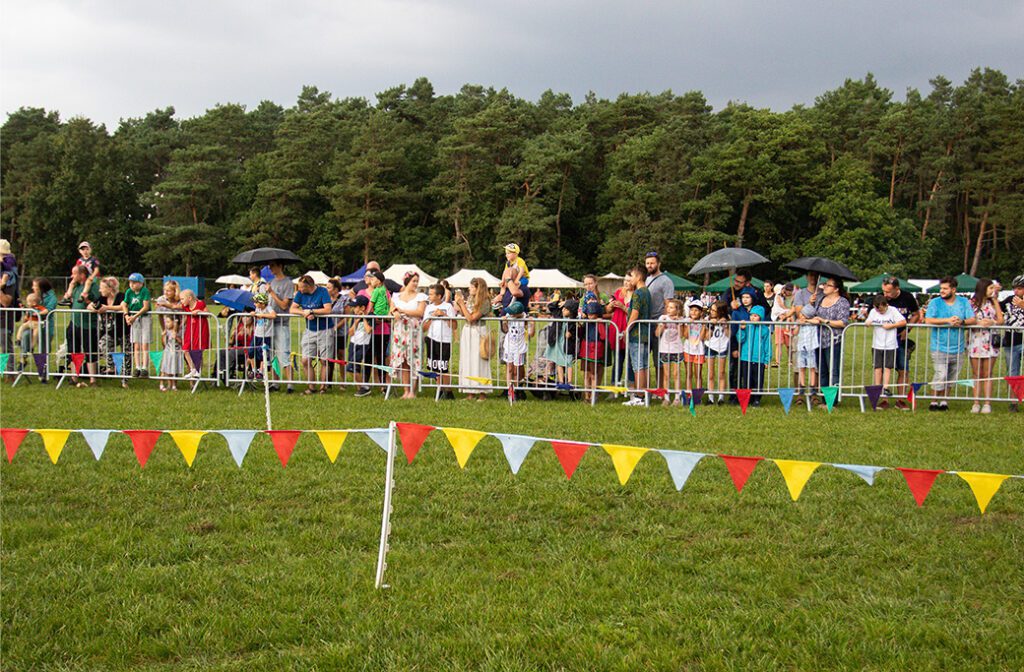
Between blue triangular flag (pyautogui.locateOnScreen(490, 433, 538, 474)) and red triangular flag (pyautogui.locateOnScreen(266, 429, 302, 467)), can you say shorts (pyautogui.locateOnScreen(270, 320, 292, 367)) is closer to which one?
red triangular flag (pyautogui.locateOnScreen(266, 429, 302, 467))

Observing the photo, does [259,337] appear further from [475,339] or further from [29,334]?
[29,334]

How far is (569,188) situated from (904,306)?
62290mm

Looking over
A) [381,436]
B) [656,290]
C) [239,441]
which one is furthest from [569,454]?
[656,290]

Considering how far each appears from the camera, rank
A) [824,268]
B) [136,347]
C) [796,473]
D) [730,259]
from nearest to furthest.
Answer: [796,473], [824,268], [136,347], [730,259]

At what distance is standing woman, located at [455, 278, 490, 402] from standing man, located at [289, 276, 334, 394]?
6.23ft

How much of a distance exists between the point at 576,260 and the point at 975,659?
230ft

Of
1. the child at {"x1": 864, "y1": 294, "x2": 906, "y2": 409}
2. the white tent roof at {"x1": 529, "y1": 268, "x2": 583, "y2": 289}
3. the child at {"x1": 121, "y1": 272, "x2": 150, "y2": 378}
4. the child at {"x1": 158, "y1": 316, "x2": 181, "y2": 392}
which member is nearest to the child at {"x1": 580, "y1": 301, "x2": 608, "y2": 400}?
the child at {"x1": 864, "y1": 294, "x2": 906, "y2": 409}

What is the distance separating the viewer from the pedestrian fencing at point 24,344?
12.8 m

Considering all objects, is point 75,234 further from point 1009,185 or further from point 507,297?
point 1009,185

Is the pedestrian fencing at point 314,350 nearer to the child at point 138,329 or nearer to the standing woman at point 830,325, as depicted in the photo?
the child at point 138,329

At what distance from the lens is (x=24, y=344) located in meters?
13.2

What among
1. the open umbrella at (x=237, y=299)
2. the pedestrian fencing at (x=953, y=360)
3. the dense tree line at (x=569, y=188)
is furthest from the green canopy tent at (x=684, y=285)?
the pedestrian fencing at (x=953, y=360)

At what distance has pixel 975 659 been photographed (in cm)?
379

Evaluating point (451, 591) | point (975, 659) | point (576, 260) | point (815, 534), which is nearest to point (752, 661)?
point (975, 659)
